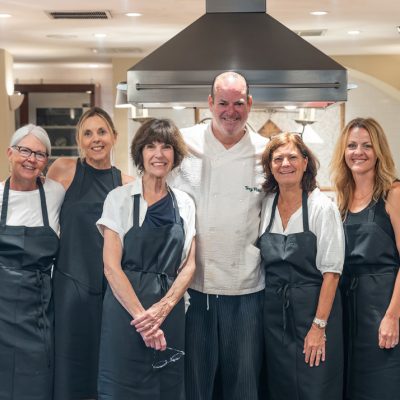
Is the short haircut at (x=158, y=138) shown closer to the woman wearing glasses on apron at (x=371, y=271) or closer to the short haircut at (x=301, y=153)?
the short haircut at (x=301, y=153)

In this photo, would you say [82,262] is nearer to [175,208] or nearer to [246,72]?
[175,208]

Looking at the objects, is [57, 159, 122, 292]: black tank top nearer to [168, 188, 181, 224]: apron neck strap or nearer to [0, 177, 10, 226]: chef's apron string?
[0, 177, 10, 226]: chef's apron string

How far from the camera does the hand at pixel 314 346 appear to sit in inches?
116

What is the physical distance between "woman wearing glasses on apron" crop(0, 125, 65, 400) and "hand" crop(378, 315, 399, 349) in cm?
136

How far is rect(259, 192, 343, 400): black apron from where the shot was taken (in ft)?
9.70

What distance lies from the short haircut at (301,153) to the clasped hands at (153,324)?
2.17ft

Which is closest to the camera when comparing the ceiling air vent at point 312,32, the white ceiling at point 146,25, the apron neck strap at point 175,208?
the apron neck strap at point 175,208

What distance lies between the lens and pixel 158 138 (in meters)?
2.91

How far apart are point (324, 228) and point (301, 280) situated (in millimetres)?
223

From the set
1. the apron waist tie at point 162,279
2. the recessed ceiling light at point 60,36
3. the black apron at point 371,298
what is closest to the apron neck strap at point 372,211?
the black apron at point 371,298

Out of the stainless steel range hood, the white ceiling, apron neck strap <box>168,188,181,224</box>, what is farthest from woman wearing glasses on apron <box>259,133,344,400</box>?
the white ceiling

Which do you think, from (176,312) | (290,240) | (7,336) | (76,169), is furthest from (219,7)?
(7,336)

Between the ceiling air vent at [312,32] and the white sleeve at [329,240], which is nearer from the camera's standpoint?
the white sleeve at [329,240]

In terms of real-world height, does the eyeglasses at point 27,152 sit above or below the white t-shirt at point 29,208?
above
